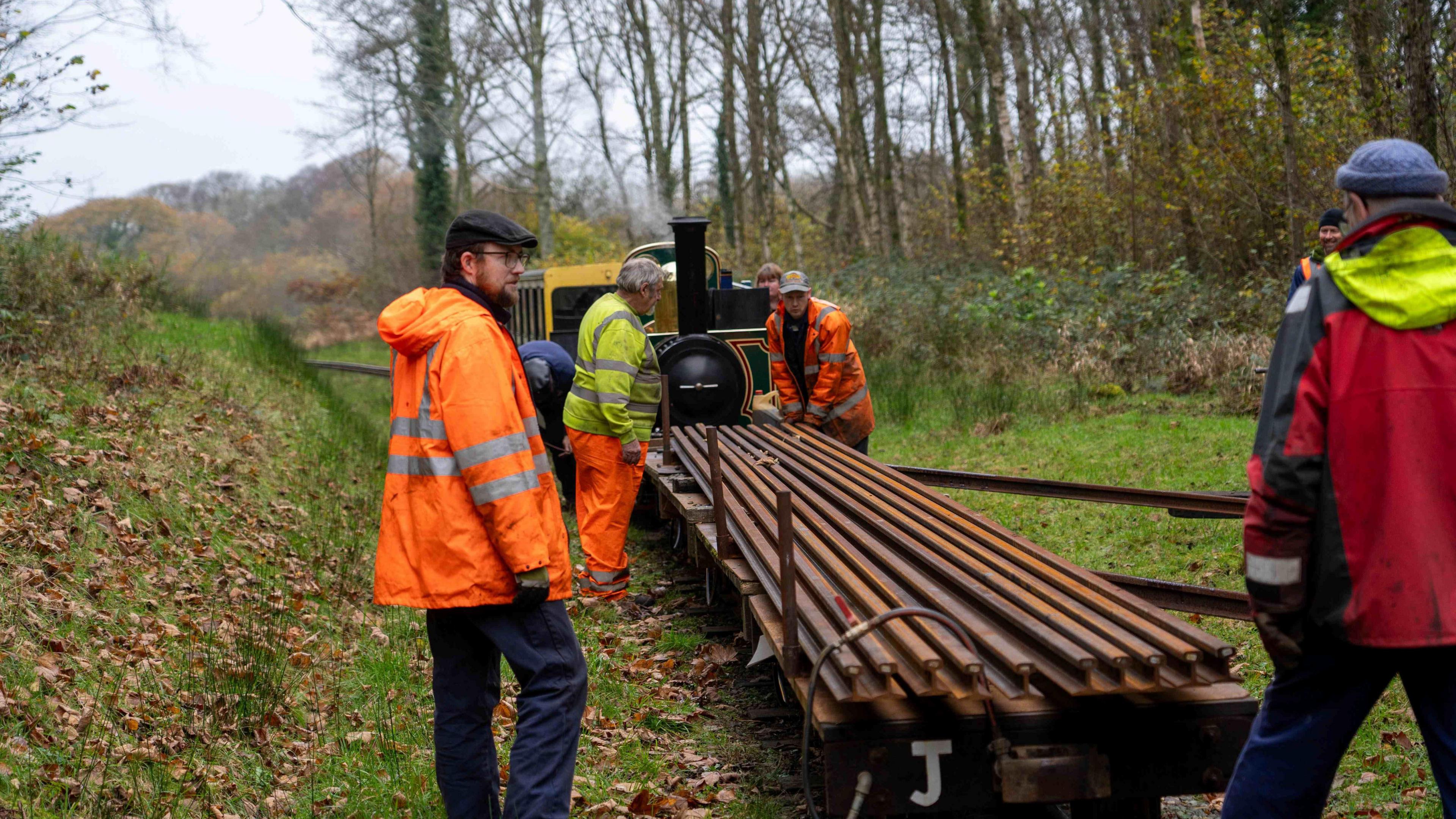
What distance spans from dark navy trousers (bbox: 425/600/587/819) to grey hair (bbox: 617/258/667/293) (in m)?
3.39

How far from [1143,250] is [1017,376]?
167 inches

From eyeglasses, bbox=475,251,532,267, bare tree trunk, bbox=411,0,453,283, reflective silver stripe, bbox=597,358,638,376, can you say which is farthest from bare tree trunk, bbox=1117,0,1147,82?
eyeglasses, bbox=475,251,532,267

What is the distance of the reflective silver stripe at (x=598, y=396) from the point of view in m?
6.64

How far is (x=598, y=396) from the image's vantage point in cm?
673

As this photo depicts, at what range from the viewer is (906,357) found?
55.0 feet

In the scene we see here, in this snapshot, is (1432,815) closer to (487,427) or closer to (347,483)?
(487,427)

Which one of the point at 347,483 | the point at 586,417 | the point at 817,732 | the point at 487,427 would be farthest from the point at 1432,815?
the point at 347,483

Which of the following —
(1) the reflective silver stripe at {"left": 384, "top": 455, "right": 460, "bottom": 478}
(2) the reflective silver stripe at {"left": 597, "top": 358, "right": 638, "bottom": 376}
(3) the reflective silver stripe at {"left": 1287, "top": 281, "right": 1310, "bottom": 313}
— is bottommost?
(1) the reflective silver stripe at {"left": 384, "top": 455, "right": 460, "bottom": 478}

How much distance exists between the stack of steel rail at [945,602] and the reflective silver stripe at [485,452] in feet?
2.92

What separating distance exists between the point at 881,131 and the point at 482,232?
24548 mm

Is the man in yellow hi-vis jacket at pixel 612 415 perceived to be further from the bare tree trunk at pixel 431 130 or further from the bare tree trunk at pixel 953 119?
the bare tree trunk at pixel 431 130

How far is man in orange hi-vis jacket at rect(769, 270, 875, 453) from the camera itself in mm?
7898

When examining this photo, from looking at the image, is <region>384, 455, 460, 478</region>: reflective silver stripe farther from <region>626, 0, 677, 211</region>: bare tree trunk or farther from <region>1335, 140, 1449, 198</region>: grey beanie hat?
<region>626, 0, 677, 211</region>: bare tree trunk

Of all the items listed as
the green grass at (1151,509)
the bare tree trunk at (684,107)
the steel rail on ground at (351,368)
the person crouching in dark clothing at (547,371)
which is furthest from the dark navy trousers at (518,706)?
the bare tree trunk at (684,107)
